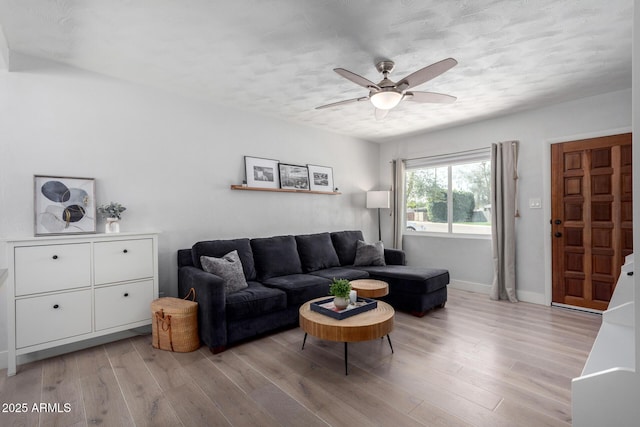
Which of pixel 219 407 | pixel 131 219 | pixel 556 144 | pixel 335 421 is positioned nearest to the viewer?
pixel 335 421

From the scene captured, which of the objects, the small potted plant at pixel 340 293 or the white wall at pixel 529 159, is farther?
the white wall at pixel 529 159

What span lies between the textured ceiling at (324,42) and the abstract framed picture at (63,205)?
106 centimetres

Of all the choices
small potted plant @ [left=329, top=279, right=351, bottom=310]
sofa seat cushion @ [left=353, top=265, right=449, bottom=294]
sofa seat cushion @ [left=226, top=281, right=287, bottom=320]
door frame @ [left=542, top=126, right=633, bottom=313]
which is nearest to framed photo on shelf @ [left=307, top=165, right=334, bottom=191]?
sofa seat cushion @ [left=353, top=265, right=449, bottom=294]

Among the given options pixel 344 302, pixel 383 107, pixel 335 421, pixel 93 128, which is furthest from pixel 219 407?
pixel 93 128

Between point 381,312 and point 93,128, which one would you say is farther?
point 93,128

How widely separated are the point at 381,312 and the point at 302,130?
304cm

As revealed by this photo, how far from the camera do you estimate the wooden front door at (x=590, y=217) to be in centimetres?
→ 342

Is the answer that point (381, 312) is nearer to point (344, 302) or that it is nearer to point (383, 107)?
point (344, 302)

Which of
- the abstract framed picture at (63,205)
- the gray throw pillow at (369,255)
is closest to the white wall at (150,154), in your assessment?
the abstract framed picture at (63,205)

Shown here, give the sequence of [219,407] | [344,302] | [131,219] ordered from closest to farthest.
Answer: [219,407]
[344,302]
[131,219]

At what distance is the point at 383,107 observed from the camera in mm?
2625

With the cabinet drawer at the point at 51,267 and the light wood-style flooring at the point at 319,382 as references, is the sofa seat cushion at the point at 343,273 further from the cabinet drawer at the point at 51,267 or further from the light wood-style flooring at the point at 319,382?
the cabinet drawer at the point at 51,267

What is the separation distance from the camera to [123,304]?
9.14 feet

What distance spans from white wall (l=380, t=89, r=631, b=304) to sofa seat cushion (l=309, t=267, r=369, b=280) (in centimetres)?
177
